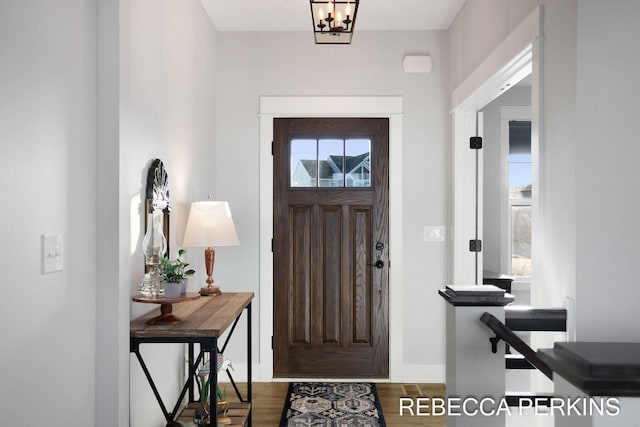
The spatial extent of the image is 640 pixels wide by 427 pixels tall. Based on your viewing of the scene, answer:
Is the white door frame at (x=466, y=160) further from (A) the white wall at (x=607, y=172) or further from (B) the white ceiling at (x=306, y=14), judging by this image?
(A) the white wall at (x=607, y=172)

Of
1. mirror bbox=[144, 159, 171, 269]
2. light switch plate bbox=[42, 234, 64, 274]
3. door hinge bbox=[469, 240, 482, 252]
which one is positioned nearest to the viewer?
light switch plate bbox=[42, 234, 64, 274]

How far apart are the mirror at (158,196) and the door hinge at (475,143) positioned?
2289 mm

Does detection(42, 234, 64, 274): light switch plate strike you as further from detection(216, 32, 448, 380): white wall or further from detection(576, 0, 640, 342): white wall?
detection(216, 32, 448, 380): white wall

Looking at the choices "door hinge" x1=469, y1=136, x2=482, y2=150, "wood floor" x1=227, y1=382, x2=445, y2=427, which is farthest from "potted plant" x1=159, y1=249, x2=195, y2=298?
"door hinge" x1=469, y1=136, x2=482, y2=150

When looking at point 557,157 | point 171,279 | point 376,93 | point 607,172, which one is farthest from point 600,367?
point 376,93

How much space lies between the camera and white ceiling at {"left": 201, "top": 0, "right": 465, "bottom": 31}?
12.4 feet

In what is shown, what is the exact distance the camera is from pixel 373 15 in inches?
157

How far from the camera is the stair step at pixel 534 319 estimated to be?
175 cm

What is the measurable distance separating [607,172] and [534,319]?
58 centimetres

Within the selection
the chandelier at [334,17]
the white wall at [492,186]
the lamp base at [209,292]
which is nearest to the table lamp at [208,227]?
the lamp base at [209,292]

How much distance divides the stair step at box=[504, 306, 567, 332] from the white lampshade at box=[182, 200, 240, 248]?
1729mm

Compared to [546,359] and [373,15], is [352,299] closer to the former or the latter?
[373,15]

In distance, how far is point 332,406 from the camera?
3.67 m

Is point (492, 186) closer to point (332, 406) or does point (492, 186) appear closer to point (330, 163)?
point (330, 163)
